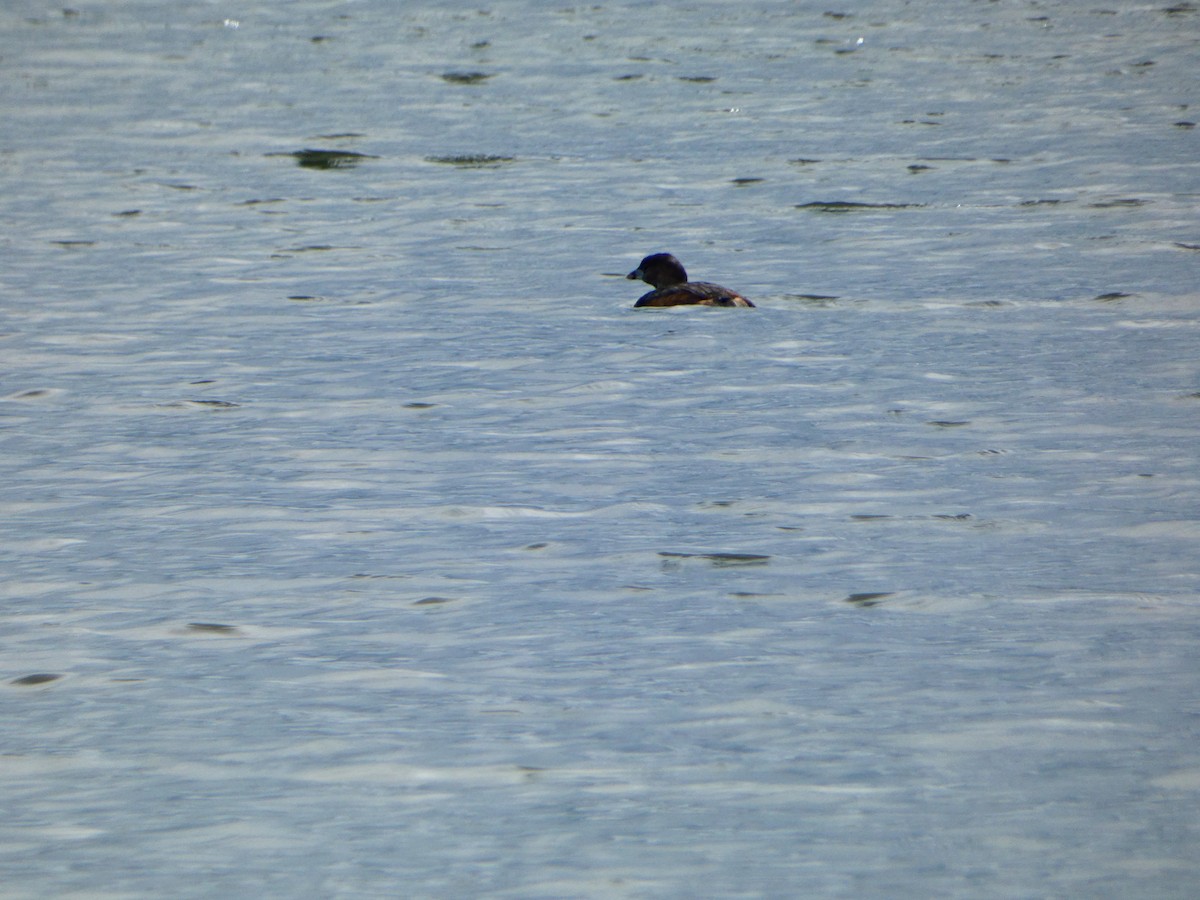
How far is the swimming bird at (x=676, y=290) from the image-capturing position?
13.0 meters

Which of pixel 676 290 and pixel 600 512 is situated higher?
pixel 676 290

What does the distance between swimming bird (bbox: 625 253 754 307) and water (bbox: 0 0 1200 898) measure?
207 mm

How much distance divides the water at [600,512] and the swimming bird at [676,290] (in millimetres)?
207

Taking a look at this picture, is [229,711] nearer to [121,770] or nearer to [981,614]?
[121,770]

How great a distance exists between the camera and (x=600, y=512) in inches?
343

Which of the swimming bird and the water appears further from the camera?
the swimming bird

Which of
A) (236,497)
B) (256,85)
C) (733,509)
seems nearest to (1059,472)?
(733,509)

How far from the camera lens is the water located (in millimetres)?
5637

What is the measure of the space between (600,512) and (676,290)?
4.54 metres

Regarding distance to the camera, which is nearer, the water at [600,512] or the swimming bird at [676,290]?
the water at [600,512]

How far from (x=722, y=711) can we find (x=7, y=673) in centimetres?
260

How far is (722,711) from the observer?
253 inches

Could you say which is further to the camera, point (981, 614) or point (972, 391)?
point (972, 391)

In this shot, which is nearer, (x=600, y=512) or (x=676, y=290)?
(x=600, y=512)
